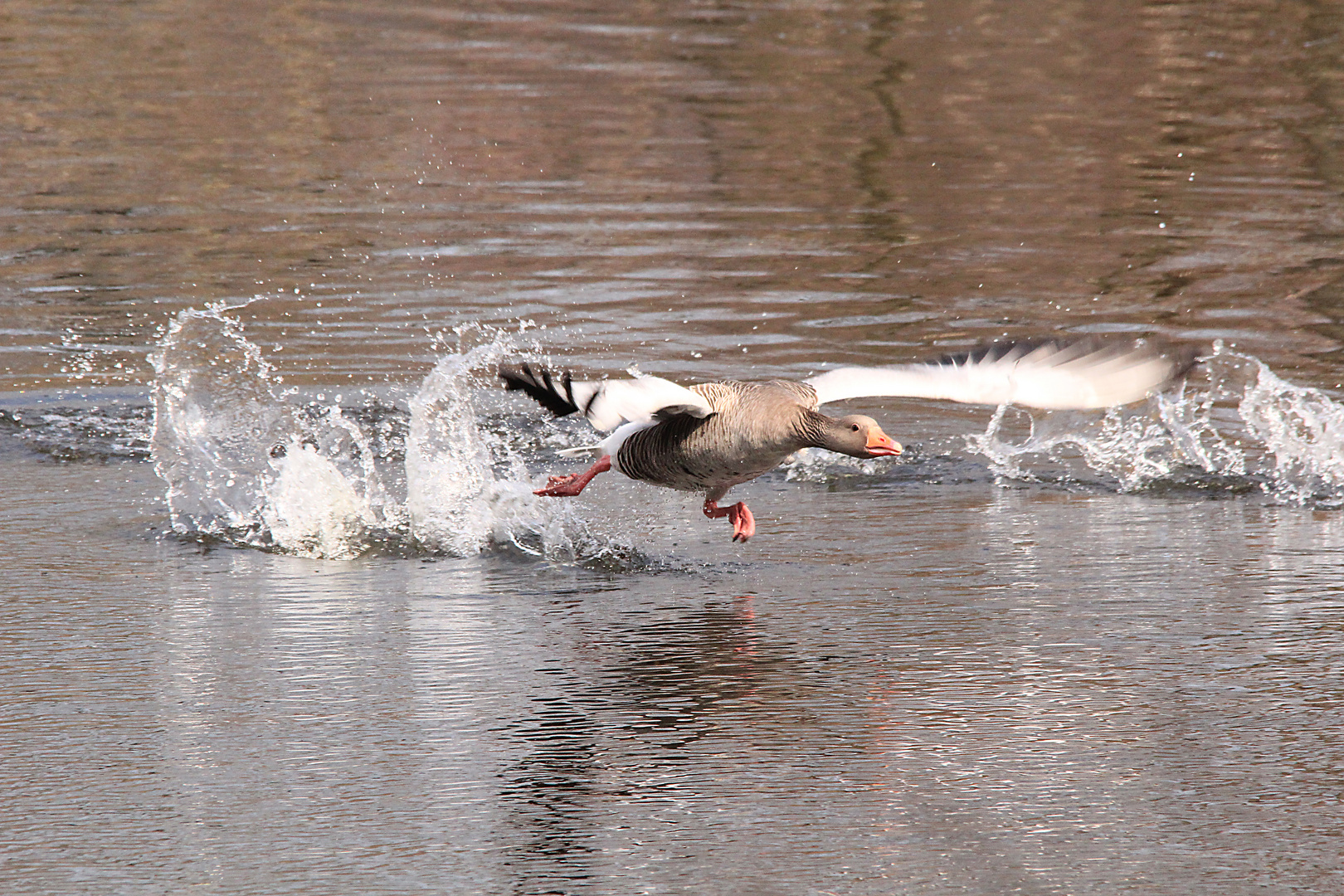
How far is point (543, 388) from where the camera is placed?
5996 millimetres

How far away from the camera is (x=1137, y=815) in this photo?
4.13 meters

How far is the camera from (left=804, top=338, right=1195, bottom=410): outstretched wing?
6305mm

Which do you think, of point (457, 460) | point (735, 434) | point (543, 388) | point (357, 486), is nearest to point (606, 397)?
point (543, 388)

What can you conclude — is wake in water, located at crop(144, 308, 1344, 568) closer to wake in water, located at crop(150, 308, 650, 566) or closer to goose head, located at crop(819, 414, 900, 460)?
wake in water, located at crop(150, 308, 650, 566)

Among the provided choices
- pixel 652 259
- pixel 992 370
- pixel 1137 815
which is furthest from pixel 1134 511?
pixel 652 259

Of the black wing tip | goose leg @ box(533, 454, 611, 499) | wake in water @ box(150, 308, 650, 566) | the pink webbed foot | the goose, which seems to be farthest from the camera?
goose leg @ box(533, 454, 611, 499)

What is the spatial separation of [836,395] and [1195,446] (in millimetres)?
2341

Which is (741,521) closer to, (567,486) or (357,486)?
(567,486)

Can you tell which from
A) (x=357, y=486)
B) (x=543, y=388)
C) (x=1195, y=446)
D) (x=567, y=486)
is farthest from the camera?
(x=1195, y=446)

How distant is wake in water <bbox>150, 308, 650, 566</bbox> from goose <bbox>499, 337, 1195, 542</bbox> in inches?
20.9

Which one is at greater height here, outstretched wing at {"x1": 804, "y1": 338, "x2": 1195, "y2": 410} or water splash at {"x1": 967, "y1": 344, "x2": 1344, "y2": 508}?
outstretched wing at {"x1": 804, "y1": 338, "x2": 1195, "y2": 410}

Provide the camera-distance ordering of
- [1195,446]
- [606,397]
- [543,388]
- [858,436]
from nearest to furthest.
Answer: [606,397] → [543,388] → [858,436] → [1195,446]

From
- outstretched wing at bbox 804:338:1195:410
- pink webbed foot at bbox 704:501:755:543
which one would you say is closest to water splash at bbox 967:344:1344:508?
outstretched wing at bbox 804:338:1195:410

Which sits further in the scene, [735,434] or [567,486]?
[567,486]
